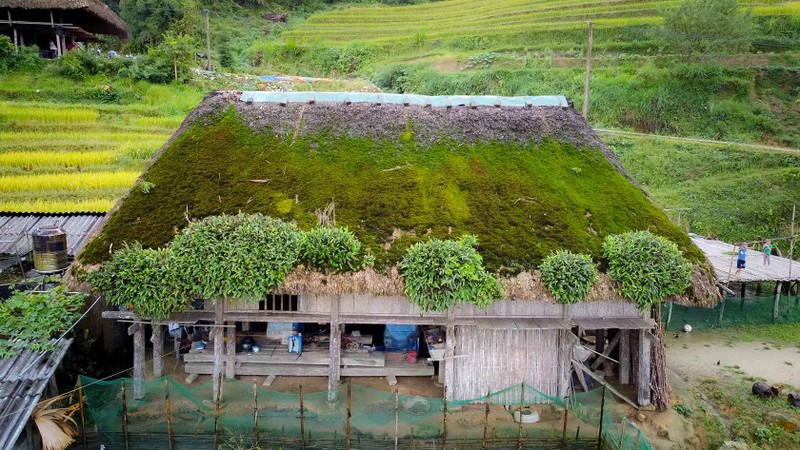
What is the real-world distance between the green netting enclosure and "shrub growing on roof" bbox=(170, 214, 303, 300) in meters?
1.58

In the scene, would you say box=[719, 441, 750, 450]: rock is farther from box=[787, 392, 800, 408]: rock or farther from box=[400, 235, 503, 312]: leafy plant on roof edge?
box=[400, 235, 503, 312]: leafy plant on roof edge

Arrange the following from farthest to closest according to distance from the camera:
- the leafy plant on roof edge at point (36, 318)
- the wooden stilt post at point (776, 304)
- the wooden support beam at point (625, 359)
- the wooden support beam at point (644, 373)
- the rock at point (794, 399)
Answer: the wooden stilt post at point (776, 304)
the wooden support beam at point (625, 359)
the rock at point (794, 399)
the wooden support beam at point (644, 373)
the leafy plant on roof edge at point (36, 318)

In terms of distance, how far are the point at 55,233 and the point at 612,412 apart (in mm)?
10718

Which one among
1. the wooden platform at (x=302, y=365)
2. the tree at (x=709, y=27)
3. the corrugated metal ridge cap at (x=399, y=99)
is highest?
the tree at (x=709, y=27)

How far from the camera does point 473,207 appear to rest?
9.97 m

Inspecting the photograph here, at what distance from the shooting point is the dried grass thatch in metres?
7.30

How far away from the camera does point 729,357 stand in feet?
42.3

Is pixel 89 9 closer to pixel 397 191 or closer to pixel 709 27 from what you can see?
pixel 397 191

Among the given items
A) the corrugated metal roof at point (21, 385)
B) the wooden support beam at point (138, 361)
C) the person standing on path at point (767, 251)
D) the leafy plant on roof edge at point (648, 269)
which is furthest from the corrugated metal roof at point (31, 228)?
the person standing on path at point (767, 251)

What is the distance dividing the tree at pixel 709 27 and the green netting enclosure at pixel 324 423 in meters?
24.7

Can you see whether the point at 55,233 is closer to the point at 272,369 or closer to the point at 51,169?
the point at 272,369

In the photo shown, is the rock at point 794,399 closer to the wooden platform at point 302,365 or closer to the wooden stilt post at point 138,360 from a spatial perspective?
the wooden platform at point 302,365

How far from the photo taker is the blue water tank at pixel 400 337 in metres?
10.8

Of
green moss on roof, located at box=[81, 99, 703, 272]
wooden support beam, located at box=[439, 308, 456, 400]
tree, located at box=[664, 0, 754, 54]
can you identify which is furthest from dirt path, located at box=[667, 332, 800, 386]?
tree, located at box=[664, 0, 754, 54]
